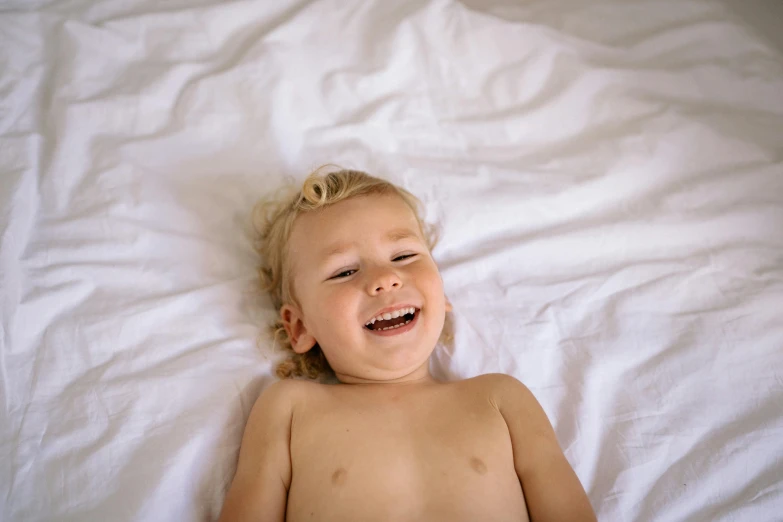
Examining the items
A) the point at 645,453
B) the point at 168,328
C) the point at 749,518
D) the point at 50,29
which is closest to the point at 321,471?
the point at 168,328

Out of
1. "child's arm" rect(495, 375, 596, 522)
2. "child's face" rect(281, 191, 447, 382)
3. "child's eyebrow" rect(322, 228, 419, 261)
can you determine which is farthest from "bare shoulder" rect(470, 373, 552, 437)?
"child's eyebrow" rect(322, 228, 419, 261)

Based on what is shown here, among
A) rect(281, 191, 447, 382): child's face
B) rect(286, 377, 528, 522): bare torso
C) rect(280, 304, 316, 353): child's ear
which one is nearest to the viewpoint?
rect(286, 377, 528, 522): bare torso

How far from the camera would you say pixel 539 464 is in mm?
996

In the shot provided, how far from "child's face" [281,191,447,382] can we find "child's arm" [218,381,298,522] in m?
0.13

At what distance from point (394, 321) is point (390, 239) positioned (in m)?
0.15

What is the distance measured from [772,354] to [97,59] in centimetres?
150

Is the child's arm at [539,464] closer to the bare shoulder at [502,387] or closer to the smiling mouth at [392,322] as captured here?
the bare shoulder at [502,387]

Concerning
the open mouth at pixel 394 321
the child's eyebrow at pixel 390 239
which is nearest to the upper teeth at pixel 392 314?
the open mouth at pixel 394 321

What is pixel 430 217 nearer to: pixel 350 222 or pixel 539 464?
pixel 350 222

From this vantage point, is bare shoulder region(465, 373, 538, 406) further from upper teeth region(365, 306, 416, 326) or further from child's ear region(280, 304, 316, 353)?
child's ear region(280, 304, 316, 353)

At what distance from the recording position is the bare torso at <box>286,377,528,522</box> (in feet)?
3.09

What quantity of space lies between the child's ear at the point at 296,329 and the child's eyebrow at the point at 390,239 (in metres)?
0.14

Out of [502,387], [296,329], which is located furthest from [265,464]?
[502,387]

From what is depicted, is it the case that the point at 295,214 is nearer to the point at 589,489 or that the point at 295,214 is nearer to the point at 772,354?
the point at 589,489
